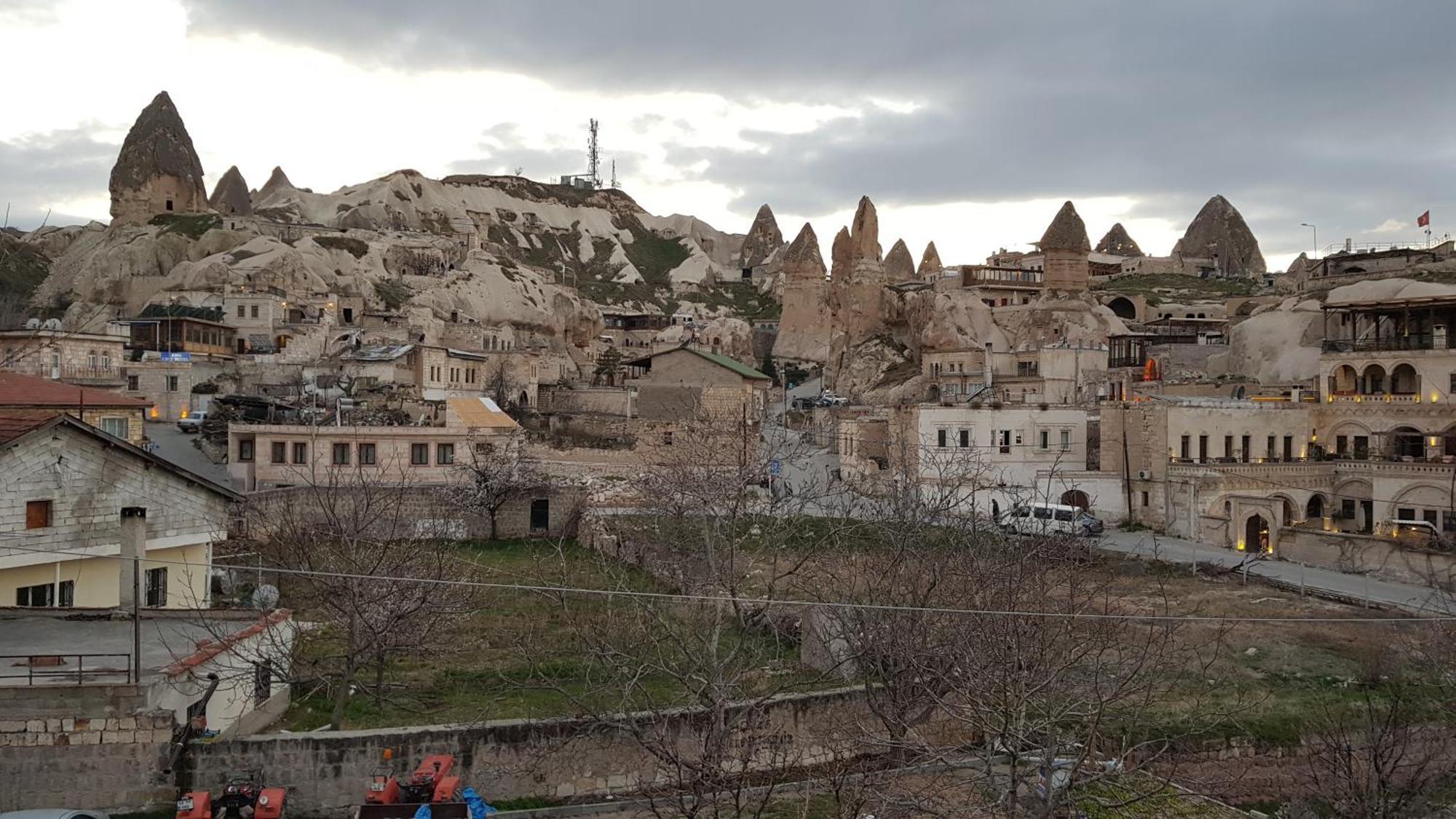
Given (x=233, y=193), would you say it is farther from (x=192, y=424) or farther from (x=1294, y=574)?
(x=1294, y=574)

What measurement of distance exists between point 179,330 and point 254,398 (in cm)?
902

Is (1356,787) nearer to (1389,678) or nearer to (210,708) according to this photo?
(1389,678)

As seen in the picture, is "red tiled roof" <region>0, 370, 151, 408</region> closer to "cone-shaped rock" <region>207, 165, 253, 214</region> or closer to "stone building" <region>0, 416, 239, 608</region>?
"stone building" <region>0, 416, 239, 608</region>

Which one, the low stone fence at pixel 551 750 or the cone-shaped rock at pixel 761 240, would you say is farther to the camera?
the cone-shaped rock at pixel 761 240

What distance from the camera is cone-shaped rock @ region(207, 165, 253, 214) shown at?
106750 millimetres

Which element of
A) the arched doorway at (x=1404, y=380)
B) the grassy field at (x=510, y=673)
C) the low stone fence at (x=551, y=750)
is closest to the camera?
the low stone fence at (x=551, y=750)

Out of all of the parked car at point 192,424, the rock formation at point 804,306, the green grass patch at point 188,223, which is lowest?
the parked car at point 192,424

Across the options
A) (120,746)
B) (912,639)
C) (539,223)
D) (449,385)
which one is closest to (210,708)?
(120,746)

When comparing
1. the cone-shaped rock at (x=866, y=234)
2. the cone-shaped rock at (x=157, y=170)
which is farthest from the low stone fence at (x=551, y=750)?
the cone-shaped rock at (x=157, y=170)

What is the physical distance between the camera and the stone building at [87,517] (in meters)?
16.2

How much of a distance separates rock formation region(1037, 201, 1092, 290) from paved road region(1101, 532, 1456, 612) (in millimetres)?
36949

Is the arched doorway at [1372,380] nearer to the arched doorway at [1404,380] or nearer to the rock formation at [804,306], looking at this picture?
the arched doorway at [1404,380]

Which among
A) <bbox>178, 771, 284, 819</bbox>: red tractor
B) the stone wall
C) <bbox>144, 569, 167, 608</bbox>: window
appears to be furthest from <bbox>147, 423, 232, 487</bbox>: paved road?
<bbox>178, 771, 284, 819</bbox>: red tractor

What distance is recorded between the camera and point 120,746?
39.0 feet
